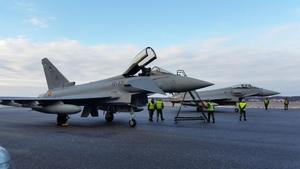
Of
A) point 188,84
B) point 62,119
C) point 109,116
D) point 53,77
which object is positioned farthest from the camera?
point 53,77

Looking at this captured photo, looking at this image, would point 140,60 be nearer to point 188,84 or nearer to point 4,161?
point 188,84

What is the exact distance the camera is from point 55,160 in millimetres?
6672

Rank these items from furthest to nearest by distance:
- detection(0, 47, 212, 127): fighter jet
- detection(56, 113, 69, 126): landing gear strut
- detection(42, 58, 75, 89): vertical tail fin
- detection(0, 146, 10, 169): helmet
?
detection(42, 58, 75, 89): vertical tail fin
detection(56, 113, 69, 126): landing gear strut
detection(0, 47, 212, 127): fighter jet
detection(0, 146, 10, 169): helmet

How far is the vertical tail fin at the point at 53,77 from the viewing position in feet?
65.4

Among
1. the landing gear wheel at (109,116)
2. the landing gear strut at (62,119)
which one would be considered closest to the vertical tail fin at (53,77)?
the landing gear wheel at (109,116)

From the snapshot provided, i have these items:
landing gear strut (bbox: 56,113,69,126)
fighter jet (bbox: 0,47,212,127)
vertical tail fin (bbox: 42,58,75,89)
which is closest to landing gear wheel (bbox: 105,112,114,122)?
fighter jet (bbox: 0,47,212,127)

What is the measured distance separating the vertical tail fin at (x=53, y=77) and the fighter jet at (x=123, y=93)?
3561 millimetres

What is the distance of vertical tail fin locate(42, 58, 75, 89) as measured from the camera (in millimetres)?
19922

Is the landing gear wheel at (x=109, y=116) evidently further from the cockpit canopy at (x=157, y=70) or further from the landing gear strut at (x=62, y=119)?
the cockpit canopy at (x=157, y=70)

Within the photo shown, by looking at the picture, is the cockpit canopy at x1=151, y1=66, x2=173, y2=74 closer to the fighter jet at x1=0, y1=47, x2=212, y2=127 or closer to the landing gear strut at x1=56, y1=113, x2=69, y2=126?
the fighter jet at x1=0, y1=47, x2=212, y2=127

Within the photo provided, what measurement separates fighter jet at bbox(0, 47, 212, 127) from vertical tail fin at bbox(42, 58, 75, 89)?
356 cm

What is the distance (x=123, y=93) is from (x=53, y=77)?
6.45m

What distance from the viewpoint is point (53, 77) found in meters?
20.1

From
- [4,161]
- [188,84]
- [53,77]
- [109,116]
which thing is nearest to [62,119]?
[109,116]
